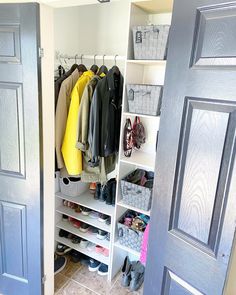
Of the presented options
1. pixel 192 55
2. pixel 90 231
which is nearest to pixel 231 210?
pixel 192 55

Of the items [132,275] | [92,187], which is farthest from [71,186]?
[132,275]

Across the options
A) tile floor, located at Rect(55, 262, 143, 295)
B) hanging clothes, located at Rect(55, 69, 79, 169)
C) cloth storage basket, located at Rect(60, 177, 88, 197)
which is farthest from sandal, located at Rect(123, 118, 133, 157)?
tile floor, located at Rect(55, 262, 143, 295)

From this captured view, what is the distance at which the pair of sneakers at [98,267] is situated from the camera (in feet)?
7.07

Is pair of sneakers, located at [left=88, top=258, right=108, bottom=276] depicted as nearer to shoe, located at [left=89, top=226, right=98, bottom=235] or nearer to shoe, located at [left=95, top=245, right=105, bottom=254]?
shoe, located at [left=95, top=245, right=105, bottom=254]

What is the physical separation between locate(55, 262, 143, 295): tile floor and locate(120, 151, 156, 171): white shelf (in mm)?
1108

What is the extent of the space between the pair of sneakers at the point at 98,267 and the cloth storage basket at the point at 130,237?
1.28 ft

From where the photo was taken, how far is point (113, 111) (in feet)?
5.74

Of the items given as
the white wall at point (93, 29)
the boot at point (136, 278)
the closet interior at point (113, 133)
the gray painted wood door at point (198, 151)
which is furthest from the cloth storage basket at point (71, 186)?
the gray painted wood door at point (198, 151)

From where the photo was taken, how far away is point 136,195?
70.7 inches

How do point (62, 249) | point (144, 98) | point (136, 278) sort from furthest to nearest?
point (62, 249), point (136, 278), point (144, 98)

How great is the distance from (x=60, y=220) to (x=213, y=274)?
1.76m

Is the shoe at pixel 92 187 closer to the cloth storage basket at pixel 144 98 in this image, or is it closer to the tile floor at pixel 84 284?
the tile floor at pixel 84 284

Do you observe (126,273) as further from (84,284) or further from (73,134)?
(73,134)

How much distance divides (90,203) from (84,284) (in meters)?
0.69
